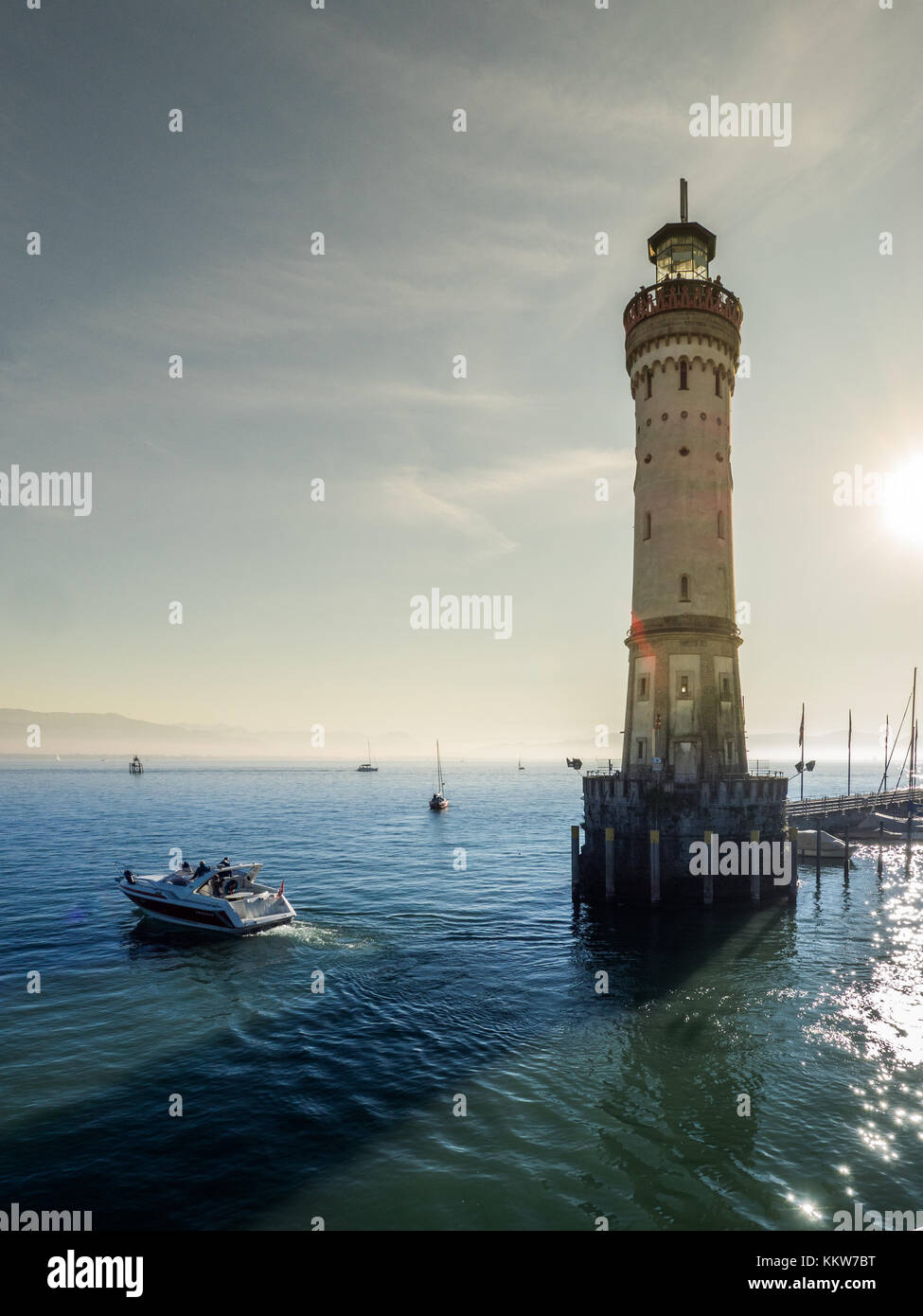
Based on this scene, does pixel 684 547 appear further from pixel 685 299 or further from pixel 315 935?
pixel 315 935

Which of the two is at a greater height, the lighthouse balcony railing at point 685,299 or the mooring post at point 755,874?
the lighthouse balcony railing at point 685,299

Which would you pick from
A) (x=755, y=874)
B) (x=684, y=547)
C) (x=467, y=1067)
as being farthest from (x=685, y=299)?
(x=467, y=1067)

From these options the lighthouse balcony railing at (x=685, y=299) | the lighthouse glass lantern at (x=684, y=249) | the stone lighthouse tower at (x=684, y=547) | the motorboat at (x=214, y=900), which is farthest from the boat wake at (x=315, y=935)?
the lighthouse glass lantern at (x=684, y=249)

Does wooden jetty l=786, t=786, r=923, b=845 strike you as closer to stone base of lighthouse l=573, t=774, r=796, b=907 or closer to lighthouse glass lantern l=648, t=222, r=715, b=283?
stone base of lighthouse l=573, t=774, r=796, b=907

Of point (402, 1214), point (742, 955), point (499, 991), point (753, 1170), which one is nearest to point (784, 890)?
point (742, 955)

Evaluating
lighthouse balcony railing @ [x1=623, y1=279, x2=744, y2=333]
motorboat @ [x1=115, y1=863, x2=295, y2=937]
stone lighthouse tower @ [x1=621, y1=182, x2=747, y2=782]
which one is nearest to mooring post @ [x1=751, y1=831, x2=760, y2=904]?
stone lighthouse tower @ [x1=621, y1=182, x2=747, y2=782]

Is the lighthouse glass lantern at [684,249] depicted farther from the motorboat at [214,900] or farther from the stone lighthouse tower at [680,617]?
the motorboat at [214,900]

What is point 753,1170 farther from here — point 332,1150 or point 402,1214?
point 332,1150
